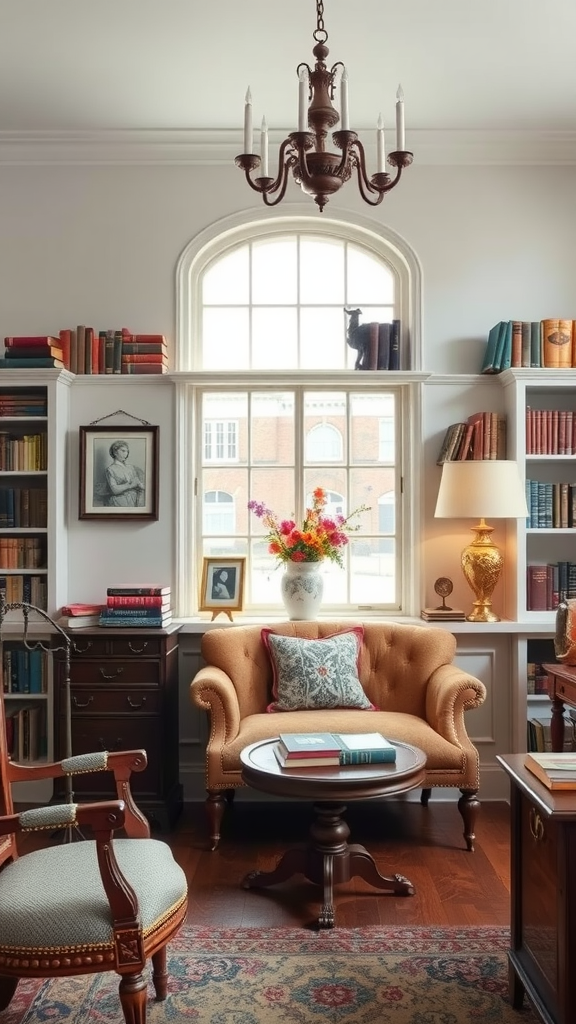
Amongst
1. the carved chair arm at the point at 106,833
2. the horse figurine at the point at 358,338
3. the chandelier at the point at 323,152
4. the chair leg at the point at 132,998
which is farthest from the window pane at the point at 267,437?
the chair leg at the point at 132,998

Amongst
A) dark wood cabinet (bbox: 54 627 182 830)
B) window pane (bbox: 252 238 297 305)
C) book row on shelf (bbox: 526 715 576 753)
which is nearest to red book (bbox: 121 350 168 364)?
window pane (bbox: 252 238 297 305)

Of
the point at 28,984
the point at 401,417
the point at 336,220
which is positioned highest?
the point at 336,220

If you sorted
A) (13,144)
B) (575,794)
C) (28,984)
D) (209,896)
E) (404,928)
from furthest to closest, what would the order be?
(13,144) < (209,896) < (404,928) < (28,984) < (575,794)

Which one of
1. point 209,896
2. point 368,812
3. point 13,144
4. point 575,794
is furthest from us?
point 13,144

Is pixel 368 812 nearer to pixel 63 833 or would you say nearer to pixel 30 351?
pixel 63 833

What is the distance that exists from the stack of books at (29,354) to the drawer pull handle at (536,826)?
3.23 metres

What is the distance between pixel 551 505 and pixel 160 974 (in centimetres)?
302

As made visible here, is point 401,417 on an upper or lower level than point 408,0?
lower

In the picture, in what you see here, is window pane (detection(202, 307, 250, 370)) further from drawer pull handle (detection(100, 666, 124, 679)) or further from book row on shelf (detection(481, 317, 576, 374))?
drawer pull handle (detection(100, 666, 124, 679))

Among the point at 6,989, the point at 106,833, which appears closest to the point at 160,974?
the point at 6,989

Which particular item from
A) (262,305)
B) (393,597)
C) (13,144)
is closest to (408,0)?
(262,305)

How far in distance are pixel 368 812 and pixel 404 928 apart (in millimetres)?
1284

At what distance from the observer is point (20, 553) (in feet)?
14.8

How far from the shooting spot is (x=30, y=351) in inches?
174
